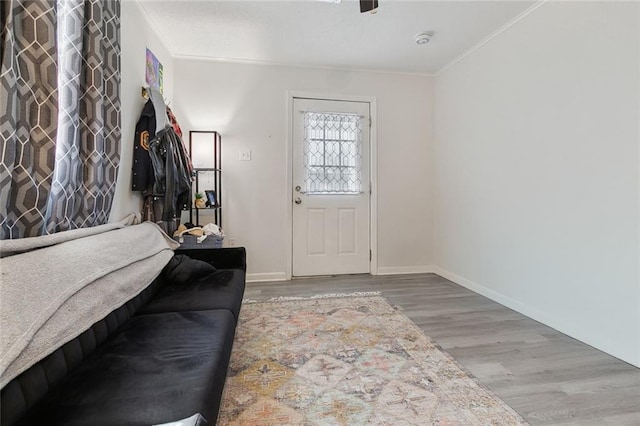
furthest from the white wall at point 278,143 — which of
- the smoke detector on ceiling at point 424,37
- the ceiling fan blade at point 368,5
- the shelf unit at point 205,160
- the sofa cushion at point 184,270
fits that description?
the ceiling fan blade at point 368,5

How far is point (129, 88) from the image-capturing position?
2014 millimetres

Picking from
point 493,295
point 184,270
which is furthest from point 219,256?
point 493,295

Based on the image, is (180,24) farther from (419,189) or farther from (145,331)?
(419,189)

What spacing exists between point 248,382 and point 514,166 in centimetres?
250

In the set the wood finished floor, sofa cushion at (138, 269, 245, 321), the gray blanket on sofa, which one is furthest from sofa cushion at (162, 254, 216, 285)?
the wood finished floor

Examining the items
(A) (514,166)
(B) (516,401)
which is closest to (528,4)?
(A) (514,166)

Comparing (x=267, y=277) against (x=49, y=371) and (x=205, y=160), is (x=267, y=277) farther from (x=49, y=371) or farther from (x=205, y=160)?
(x=49, y=371)

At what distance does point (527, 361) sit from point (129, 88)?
305cm

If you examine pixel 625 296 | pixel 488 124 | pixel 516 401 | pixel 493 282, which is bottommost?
pixel 516 401

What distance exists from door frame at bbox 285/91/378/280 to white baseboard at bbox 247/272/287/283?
2.6 inches

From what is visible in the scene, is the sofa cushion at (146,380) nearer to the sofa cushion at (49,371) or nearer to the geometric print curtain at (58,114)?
the sofa cushion at (49,371)

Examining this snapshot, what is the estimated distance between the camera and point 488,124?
8.71 ft

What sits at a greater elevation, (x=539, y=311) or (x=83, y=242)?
(x=83, y=242)

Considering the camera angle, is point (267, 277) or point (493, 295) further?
point (267, 277)
